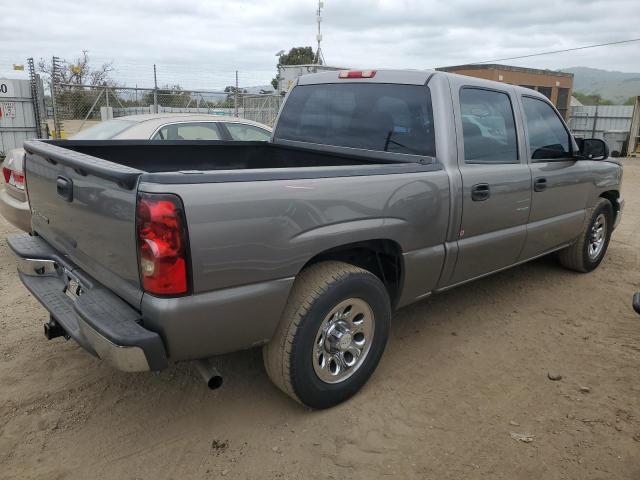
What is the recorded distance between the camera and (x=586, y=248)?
5.34m

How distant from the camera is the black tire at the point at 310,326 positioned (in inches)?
104

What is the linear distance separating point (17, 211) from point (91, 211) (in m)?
3.11

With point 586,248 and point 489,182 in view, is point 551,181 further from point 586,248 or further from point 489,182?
point 586,248

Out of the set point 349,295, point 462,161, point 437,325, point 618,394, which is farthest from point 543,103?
point 349,295

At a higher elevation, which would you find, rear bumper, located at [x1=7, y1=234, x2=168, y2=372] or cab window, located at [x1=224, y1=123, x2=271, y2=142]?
cab window, located at [x1=224, y1=123, x2=271, y2=142]

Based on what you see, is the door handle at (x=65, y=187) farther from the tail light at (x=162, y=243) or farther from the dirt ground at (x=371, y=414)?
the dirt ground at (x=371, y=414)

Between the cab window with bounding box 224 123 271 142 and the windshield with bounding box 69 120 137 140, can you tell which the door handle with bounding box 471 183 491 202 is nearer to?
the cab window with bounding box 224 123 271 142

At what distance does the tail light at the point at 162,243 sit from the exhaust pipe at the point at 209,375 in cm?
52

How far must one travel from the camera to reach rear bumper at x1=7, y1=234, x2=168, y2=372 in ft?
7.18

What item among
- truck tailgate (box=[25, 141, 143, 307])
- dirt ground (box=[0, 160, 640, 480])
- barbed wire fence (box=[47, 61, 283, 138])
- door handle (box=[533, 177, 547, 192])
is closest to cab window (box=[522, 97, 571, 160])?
door handle (box=[533, 177, 547, 192])

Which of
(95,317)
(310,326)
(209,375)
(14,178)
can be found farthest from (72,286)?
(14,178)

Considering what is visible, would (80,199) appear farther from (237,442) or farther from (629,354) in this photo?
(629,354)

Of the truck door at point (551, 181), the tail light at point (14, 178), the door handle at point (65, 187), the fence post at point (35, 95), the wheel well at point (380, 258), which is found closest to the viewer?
the door handle at point (65, 187)

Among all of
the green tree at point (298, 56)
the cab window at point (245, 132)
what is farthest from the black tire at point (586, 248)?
the green tree at point (298, 56)
